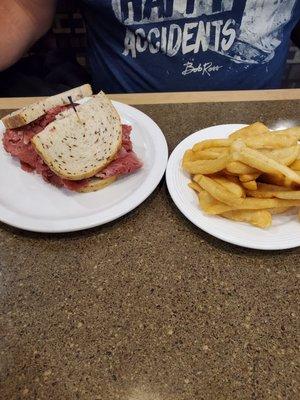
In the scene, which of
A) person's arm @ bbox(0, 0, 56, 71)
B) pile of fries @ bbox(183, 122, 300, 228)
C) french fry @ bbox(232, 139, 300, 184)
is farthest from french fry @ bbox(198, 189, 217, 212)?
person's arm @ bbox(0, 0, 56, 71)

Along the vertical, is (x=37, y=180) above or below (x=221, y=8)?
below

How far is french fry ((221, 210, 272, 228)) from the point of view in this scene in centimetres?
85

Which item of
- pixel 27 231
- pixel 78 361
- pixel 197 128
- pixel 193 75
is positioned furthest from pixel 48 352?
pixel 193 75

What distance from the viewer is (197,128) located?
49.6 inches

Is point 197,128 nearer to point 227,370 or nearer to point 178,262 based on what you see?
point 178,262

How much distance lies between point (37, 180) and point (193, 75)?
80 centimetres

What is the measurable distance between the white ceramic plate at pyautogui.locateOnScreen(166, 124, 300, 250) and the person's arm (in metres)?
0.97

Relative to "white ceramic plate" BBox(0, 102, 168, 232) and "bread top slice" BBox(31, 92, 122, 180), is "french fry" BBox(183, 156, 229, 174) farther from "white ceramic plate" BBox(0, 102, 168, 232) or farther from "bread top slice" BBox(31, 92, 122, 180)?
"bread top slice" BBox(31, 92, 122, 180)

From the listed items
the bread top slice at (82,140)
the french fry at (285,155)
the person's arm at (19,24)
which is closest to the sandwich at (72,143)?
the bread top slice at (82,140)

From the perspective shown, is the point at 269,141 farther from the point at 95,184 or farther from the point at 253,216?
the point at 95,184

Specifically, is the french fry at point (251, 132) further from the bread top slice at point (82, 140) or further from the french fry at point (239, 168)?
the bread top slice at point (82, 140)

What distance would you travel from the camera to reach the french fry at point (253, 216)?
0.85 meters

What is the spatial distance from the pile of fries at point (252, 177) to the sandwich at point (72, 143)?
0.25 m

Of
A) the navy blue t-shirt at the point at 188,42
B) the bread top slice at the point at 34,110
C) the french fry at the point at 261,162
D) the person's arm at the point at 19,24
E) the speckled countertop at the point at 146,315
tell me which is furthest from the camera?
Answer: the person's arm at the point at 19,24
